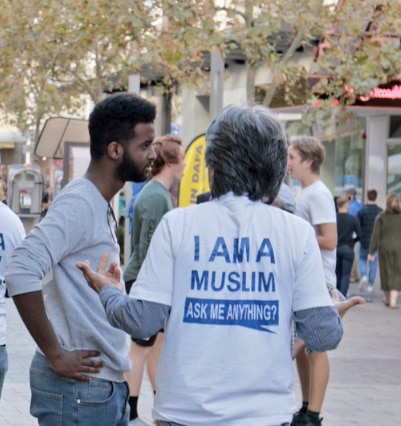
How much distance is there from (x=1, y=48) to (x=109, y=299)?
2300 centimetres

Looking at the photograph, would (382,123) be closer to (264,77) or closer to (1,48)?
(264,77)

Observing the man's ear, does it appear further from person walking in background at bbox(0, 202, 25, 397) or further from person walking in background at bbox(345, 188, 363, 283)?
person walking in background at bbox(345, 188, 363, 283)

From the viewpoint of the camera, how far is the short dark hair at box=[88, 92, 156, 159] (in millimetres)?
4055

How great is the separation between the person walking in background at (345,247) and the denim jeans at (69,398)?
14179mm

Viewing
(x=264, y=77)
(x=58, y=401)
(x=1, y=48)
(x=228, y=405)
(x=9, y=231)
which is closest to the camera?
(x=228, y=405)

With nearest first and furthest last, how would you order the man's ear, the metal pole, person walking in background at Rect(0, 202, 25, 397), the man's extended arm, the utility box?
1. the man's extended arm
2. the man's ear
3. person walking in background at Rect(0, 202, 25, 397)
4. the metal pole
5. the utility box

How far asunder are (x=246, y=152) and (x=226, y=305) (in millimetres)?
423

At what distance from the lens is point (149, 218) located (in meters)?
8.11

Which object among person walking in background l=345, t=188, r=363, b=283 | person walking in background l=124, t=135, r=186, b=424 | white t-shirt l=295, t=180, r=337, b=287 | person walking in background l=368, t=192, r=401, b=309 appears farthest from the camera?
person walking in background l=345, t=188, r=363, b=283

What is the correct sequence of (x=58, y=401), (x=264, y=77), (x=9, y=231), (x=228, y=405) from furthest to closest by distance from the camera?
(x=264, y=77) < (x=9, y=231) < (x=58, y=401) < (x=228, y=405)

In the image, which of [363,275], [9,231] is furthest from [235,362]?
[363,275]

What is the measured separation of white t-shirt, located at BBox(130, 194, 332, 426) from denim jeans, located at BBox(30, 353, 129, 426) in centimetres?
51

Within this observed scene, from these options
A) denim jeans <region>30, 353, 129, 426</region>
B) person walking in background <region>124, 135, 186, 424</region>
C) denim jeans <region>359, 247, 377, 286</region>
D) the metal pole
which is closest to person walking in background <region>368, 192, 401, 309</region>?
denim jeans <region>359, 247, 377, 286</region>

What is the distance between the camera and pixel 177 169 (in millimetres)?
8359
